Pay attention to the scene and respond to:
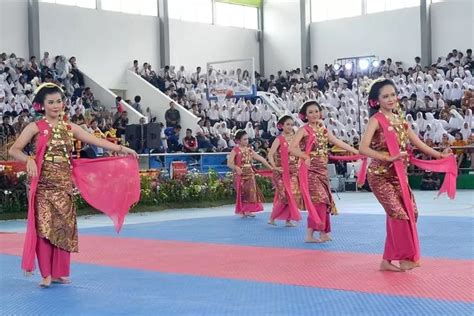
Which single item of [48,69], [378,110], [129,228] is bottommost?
[129,228]

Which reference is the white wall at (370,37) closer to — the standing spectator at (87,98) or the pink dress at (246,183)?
the standing spectator at (87,98)

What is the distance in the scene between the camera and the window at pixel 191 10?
108ft

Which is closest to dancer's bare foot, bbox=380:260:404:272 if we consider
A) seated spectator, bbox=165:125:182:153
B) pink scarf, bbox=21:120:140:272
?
pink scarf, bbox=21:120:140:272

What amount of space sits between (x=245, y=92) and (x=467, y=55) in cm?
823

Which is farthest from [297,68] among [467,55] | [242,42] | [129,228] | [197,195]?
[129,228]

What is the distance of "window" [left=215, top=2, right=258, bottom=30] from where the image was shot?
34875mm

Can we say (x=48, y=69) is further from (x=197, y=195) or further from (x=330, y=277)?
(x=330, y=277)

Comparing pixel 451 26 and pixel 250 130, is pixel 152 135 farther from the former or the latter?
pixel 451 26

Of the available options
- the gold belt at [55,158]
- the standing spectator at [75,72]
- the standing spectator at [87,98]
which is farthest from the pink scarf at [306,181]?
the standing spectator at [75,72]

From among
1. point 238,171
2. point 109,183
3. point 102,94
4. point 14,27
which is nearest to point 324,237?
point 109,183

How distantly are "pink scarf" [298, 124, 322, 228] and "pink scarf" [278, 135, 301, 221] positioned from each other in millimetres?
1575

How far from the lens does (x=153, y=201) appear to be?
16.2 m

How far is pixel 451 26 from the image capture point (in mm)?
30656

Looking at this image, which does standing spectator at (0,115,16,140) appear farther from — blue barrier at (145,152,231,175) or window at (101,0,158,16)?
window at (101,0,158,16)
